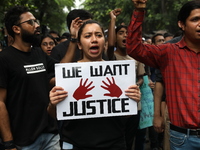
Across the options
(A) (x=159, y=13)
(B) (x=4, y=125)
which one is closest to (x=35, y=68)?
(B) (x=4, y=125)

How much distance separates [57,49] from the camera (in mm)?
3861

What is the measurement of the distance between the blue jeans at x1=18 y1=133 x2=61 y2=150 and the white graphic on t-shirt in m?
0.64

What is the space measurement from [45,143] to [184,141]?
1353 mm

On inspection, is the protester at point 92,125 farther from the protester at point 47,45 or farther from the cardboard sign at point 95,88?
the protester at point 47,45

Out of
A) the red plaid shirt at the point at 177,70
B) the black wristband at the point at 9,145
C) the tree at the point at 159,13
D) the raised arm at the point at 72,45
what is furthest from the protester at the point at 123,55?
the tree at the point at 159,13

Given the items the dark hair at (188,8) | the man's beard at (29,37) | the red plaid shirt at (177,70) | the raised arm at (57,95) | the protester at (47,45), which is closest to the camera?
the raised arm at (57,95)

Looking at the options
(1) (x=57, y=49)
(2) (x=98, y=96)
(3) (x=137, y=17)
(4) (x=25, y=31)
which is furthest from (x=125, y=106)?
(1) (x=57, y=49)

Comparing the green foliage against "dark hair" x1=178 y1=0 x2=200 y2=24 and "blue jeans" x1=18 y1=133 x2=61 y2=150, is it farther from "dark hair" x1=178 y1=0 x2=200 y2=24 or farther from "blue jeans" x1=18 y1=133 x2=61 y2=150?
"dark hair" x1=178 y1=0 x2=200 y2=24

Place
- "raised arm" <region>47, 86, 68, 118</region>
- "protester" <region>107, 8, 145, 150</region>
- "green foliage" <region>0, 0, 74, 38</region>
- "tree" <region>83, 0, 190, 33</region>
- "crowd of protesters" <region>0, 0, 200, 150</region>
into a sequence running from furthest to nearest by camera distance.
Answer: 1. "tree" <region>83, 0, 190, 33</region>
2. "green foliage" <region>0, 0, 74, 38</region>
3. "protester" <region>107, 8, 145, 150</region>
4. "crowd of protesters" <region>0, 0, 200, 150</region>
5. "raised arm" <region>47, 86, 68, 118</region>

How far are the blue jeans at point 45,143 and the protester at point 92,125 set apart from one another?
19.8 inches

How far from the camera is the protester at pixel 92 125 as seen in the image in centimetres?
233

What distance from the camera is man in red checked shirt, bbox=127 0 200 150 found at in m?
2.50

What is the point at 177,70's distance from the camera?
8.53 ft

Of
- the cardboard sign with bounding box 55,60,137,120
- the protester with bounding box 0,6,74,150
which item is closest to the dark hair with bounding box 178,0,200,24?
the cardboard sign with bounding box 55,60,137,120
